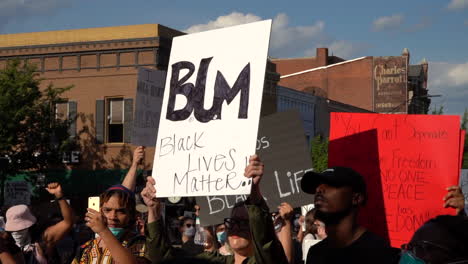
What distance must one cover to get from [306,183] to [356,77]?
5729 centimetres

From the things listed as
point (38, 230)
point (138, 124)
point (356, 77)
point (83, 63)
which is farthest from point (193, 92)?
point (356, 77)

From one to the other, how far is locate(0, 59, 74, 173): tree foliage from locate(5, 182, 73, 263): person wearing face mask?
21549mm

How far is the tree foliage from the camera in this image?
2756cm

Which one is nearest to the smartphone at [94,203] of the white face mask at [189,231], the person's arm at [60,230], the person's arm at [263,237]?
the person's arm at [263,237]

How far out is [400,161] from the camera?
17.8 ft

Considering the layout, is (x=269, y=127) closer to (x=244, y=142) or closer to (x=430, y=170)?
(x=430, y=170)

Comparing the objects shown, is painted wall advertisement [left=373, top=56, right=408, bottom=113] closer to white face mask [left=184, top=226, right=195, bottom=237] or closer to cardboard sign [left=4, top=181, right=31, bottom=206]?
cardboard sign [left=4, top=181, right=31, bottom=206]

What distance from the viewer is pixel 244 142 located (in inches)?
174

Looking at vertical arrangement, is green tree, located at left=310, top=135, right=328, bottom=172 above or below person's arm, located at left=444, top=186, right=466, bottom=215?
below

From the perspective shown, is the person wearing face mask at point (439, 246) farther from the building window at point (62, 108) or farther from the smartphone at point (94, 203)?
the building window at point (62, 108)

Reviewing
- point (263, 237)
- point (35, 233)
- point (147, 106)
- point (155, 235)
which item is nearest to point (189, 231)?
point (35, 233)

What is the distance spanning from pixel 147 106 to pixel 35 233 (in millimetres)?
1460

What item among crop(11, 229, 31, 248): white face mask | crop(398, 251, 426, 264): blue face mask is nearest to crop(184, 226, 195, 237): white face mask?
crop(11, 229, 31, 248): white face mask

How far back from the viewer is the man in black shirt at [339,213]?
396 centimetres
